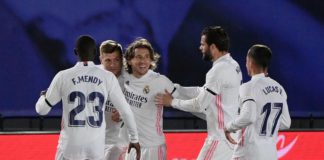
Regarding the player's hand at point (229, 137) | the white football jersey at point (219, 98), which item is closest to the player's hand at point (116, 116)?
the white football jersey at point (219, 98)

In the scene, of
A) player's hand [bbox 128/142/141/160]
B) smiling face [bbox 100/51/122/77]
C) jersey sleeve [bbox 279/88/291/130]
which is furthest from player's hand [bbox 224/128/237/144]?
smiling face [bbox 100/51/122/77]

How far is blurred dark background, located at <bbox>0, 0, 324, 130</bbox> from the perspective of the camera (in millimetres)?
10141

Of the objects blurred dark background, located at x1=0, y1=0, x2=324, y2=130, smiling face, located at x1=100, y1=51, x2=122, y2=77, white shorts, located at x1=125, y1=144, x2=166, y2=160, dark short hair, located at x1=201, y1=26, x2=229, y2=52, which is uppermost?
blurred dark background, located at x1=0, y1=0, x2=324, y2=130

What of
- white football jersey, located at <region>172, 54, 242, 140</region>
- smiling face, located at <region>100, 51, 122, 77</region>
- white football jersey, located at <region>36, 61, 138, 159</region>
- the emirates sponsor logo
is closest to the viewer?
white football jersey, located at <region>36, 61, 138, 159</region>

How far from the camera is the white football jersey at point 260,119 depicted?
5.25 metres

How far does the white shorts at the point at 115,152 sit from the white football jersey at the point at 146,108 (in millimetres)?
230

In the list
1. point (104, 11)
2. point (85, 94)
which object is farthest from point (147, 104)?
point (104, 11)

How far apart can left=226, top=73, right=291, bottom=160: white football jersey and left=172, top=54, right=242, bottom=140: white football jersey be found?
0.20 meters

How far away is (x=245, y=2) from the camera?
10523 millimetres

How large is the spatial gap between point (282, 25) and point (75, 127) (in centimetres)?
599

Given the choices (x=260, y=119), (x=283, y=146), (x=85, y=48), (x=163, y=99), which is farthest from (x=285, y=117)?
(x=283, y=146)

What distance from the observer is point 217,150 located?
5551 millimetres

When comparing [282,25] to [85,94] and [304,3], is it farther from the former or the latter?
[85,94]

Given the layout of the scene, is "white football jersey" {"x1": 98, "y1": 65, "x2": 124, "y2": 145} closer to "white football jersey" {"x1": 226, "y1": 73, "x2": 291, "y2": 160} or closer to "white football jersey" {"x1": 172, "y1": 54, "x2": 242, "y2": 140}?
"white football jersey" {"x1": 172, "y1": 54, "x2": 242, "y2": 140}
